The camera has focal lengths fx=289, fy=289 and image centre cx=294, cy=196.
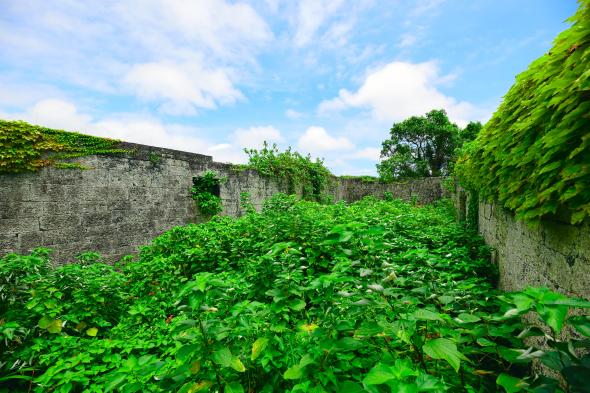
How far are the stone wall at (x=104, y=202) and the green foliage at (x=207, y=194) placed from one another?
0.17 metres

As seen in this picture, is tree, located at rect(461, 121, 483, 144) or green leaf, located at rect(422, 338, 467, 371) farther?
tree, located at rect(461, 121, 483, 144)

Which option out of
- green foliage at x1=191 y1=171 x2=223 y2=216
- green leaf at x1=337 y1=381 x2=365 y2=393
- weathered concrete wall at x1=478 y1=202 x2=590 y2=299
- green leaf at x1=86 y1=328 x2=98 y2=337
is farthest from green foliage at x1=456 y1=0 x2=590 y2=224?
green foliage at x1=191 y1=171 x2=223 y2=216

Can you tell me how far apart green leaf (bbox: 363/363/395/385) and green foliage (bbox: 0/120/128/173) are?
633 cm

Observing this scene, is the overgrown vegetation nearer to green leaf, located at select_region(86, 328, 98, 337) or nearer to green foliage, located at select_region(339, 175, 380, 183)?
green leaf, located at select_region(86, 328, 98, 337)

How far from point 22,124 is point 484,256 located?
7.67 metres

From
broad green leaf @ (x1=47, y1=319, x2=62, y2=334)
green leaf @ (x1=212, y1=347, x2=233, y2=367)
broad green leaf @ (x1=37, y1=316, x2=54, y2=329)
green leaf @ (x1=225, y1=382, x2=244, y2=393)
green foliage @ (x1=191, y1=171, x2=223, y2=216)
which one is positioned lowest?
broad green leaf @ (x1=47, y1=319, x2=62, y2=334)

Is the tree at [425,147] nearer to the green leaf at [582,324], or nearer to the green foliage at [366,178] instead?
the green foliage at [366,178]

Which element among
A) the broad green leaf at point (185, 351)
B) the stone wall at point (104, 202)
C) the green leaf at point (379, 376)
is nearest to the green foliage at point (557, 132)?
the green leaf at point (379, 376)

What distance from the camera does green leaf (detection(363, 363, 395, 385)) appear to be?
3.45ft

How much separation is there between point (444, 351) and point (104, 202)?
6.68 metres

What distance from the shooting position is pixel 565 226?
1876 millimetres

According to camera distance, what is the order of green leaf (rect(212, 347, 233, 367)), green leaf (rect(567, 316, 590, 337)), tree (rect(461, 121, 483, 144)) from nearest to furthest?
green leaf (rect(567, 316, 590, 337)), green leaf (rect(212, 347, 233, 367)), tree (rect(461, 121, 483, 144))

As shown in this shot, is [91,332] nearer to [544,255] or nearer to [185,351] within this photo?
[185,351]

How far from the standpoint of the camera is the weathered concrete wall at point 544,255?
171 centimetres
